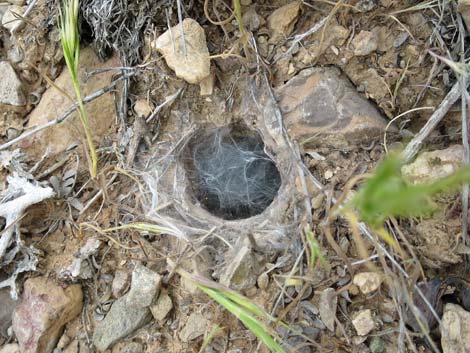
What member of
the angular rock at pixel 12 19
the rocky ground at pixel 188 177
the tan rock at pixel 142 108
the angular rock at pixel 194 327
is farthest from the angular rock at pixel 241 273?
the angular rock at pixel 12 19

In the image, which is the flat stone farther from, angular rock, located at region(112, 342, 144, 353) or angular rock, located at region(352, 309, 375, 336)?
angular rock, located at region(352, 309, 375, 336)

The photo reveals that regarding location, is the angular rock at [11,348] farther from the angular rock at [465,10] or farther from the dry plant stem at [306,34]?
the angular rock at [465,10]

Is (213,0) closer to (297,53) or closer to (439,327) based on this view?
(297,53)

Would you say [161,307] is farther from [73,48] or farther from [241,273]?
[73,48]

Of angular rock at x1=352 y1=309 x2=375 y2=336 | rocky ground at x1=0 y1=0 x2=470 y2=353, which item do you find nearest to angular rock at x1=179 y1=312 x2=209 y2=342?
rocky ground at x1=0 y1=0 x2=470 y2=353

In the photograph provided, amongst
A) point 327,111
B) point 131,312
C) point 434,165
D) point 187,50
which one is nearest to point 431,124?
point 434,165

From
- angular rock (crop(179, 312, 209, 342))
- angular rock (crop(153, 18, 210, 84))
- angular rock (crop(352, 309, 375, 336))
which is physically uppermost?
angular rock (crop(153, 18, 210, 84))

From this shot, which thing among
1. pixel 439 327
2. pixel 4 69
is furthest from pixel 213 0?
pixel 439 327
